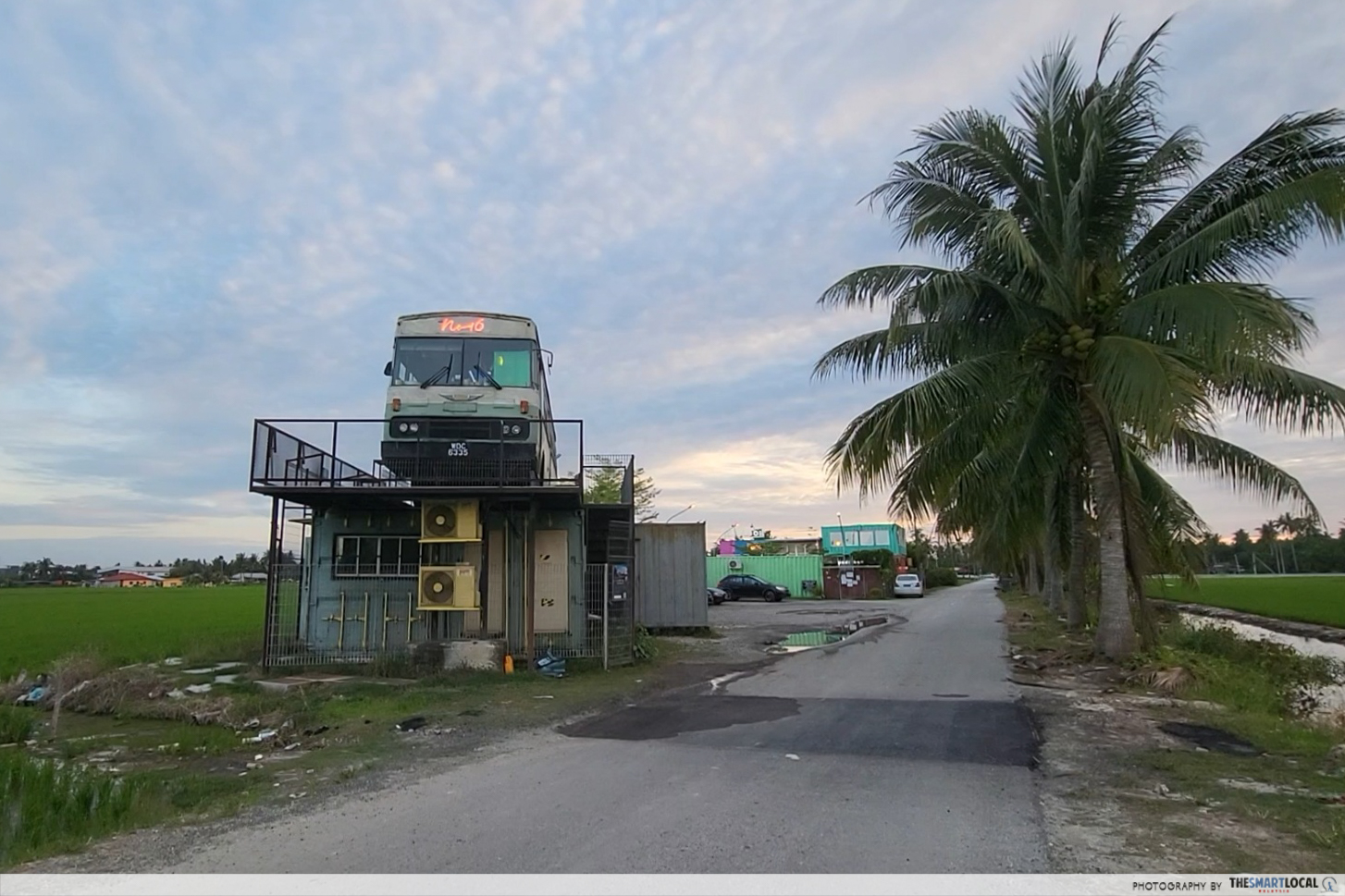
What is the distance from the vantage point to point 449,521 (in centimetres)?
1454

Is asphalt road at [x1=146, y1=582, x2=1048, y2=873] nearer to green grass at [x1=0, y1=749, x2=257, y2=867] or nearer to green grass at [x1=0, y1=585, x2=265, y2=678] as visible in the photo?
green grass at [x1=0, y1=749, x2=257, y2=867]

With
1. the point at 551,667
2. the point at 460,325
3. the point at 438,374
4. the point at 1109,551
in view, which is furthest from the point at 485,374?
the point at 1109,551

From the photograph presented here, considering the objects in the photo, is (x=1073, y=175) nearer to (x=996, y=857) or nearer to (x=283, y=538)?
(x=996, y=857)

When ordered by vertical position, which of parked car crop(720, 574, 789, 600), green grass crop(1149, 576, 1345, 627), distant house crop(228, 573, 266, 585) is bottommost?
green grass crop(1149, 576, 1345, 627)

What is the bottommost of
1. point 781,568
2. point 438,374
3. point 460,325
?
point 781,568

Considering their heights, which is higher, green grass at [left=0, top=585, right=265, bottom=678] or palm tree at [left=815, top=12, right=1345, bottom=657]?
palm tree at [left=815, top=12, right=1345, bottom=657]

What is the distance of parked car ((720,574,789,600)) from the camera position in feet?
154

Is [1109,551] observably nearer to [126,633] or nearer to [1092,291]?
[1092,291]

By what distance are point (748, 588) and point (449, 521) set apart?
113 feet

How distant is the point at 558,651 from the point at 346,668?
370 centimetres

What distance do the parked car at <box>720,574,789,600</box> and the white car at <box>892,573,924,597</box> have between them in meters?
10.8
